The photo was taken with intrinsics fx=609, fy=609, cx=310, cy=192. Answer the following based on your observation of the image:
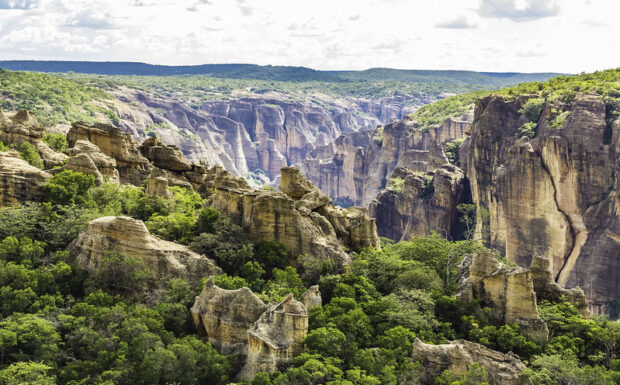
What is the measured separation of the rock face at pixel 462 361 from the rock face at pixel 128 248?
1239cm

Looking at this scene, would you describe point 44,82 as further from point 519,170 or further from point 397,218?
point 519,170

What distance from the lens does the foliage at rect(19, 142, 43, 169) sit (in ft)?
137

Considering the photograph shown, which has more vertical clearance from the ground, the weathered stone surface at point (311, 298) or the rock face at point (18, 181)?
the rock face at point (18, 181)

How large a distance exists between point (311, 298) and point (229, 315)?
435 cm

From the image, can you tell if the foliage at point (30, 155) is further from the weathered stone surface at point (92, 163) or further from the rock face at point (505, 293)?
the rock face at point (505, 293)

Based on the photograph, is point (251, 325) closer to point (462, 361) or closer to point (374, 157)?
point (462, 361)

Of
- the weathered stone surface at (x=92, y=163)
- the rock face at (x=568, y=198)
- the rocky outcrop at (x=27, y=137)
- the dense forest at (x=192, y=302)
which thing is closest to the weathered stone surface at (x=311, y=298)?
the dense forest at (x=192, y=302)

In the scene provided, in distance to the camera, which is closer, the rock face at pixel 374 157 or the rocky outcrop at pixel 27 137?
the rocky outcrop at pixel 27 137

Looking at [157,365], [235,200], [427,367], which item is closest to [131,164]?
[235,200]

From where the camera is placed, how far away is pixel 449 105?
14650 centimetres

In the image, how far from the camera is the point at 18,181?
35.3 meters

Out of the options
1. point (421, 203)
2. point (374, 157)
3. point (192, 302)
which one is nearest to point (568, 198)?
point (421, 203)

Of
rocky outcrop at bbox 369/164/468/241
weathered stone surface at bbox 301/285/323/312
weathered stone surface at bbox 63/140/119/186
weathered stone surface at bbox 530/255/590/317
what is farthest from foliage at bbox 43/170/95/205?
rocky outcrop at bbox 369/164/468/241

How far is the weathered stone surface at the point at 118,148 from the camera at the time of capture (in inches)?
1949
